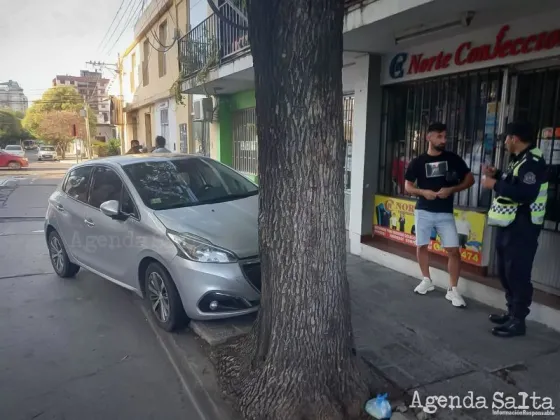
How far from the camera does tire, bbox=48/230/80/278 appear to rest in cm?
591

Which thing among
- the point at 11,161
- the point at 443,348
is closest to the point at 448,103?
the point at 443,348

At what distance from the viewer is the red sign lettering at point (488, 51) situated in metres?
4.06

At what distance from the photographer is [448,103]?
5.34m

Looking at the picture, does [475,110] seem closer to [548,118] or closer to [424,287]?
[548,118]

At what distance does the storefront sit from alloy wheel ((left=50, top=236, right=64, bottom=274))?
14.5ft

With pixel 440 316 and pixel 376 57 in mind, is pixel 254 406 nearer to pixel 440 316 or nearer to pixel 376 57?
pixel 440 316

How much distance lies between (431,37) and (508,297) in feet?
9.71

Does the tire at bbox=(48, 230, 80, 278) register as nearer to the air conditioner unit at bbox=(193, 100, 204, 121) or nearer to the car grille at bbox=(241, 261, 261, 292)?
the car grille at bbox=(241, 261, 261, 292)

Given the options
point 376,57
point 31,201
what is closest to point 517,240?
point 376,57

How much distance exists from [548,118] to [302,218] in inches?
121

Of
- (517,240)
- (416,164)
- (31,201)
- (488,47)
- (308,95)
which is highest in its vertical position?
(488,47)

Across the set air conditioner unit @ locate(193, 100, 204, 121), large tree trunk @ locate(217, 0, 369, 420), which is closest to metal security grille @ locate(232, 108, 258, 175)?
air conditioner unit @ locate(193, 100, 204, 121)

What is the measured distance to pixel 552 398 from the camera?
9.55ft

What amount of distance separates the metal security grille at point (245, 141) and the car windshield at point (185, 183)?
4994 millimetres
